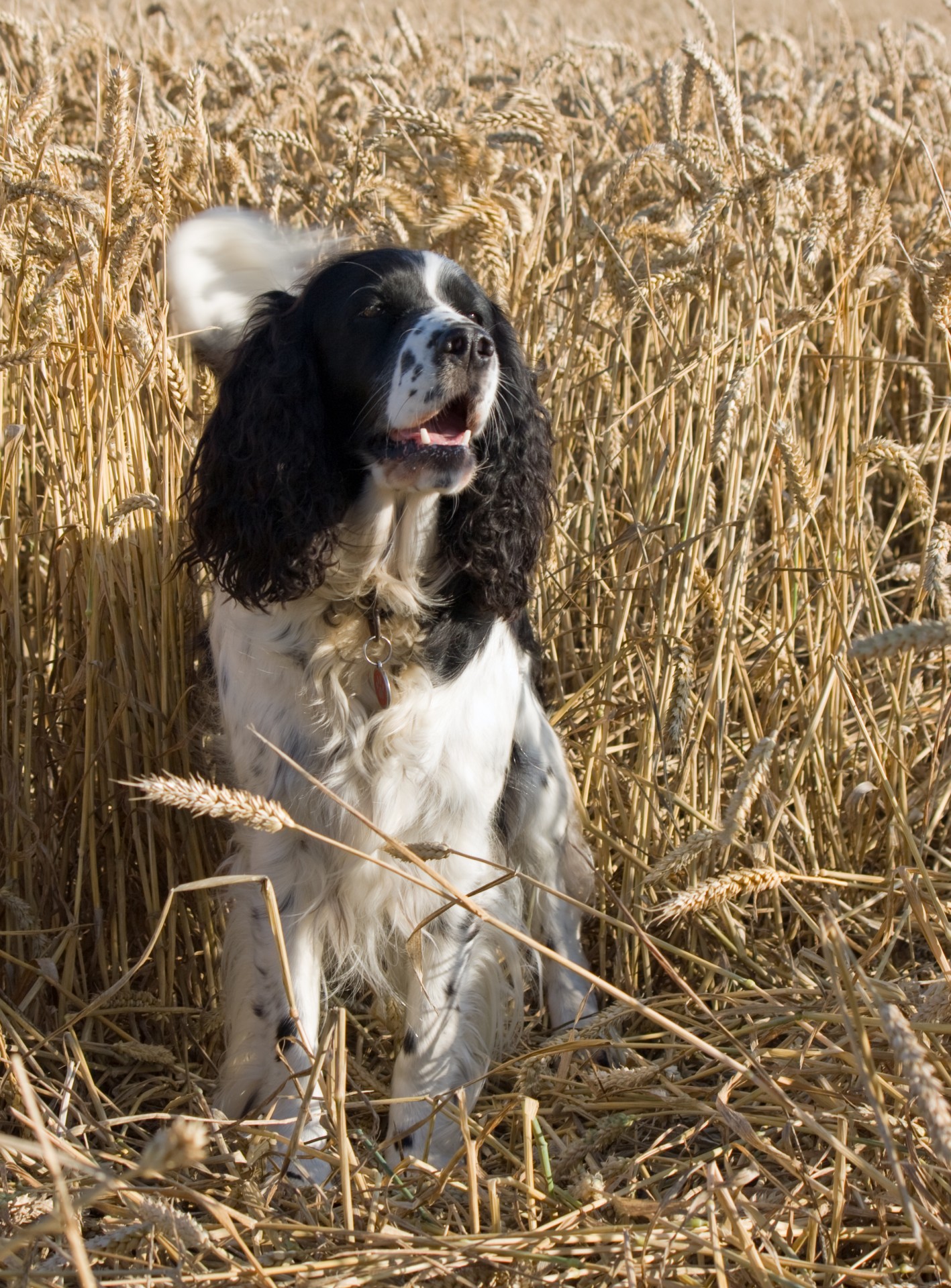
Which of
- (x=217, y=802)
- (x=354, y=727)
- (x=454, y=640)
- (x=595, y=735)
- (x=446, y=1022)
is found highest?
(x=217, y=802)

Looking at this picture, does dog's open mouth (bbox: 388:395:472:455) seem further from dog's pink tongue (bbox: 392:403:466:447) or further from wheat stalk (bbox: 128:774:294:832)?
wheat stalk (bbox: 128:774:294:832)

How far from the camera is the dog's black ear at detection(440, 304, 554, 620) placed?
8.42 ft

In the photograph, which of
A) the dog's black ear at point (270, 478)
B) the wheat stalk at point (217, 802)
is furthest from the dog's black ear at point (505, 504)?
the wheat stalk at point (217, 802)

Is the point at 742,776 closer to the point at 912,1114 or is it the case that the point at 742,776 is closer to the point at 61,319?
the point at 912,1114

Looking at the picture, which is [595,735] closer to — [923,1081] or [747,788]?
[747,788]

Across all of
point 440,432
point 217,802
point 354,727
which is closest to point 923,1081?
point 217,802

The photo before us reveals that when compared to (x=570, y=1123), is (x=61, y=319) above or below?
above

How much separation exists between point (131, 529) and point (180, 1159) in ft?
6.24

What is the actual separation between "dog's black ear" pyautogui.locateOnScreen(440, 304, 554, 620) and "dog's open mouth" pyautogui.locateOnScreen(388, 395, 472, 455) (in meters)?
0.15

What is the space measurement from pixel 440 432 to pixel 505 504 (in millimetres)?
222

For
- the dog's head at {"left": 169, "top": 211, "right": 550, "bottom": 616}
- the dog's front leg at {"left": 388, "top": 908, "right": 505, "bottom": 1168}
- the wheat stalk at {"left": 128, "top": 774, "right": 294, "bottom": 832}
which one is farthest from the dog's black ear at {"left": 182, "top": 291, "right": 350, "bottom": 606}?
the wheat stalk at {"left": 128, "top": 774, "right": 294, "bottom": 832}

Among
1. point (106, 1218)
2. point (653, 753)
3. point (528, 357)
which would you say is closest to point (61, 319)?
point (528, 357)

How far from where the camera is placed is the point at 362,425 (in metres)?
2.51

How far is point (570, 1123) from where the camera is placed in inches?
95.9
